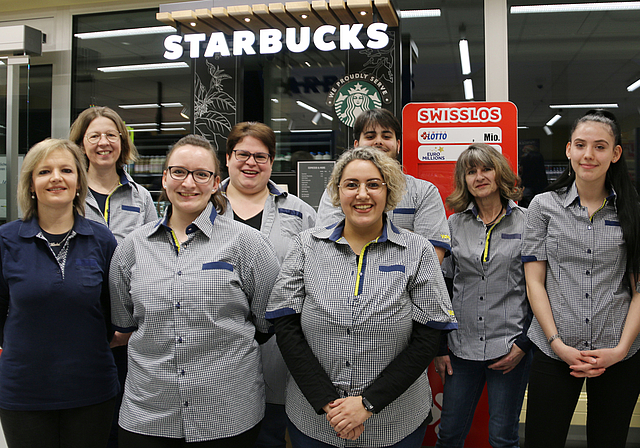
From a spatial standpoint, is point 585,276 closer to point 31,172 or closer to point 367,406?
point 367,406

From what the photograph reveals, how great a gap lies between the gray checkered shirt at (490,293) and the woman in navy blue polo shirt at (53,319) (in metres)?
1.73

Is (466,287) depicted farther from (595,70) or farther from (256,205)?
(595,70)

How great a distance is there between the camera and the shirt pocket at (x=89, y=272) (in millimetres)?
2010

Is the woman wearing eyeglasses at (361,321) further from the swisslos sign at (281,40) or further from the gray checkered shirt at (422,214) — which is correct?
the swisslos sign at (281,40)

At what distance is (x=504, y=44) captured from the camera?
4.68 meters

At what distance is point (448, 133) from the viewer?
12.0ft

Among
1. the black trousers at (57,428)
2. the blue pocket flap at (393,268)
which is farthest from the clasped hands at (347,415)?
the black trousers at (57,428)

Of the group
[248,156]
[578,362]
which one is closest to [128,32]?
[248,156]

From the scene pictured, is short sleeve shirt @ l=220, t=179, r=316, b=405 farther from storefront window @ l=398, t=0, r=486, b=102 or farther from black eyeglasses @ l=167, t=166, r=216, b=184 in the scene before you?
storefront window @ l=398, t=0, r=486, b=102

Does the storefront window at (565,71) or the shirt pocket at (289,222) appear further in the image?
the storefront window at (565,71)

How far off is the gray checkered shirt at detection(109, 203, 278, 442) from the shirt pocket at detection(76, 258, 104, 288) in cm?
18

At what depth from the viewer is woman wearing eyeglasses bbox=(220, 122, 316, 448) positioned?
242cm

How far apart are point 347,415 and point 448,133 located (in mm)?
2468

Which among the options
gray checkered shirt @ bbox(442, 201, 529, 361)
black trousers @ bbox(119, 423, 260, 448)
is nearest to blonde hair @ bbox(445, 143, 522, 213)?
gray checkered shirt @ bbox(442, 201, 529, 361)
